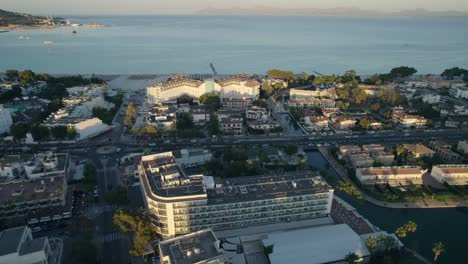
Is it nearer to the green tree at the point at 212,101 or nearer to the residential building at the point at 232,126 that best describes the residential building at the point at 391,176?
the residential building at the point at 232,126

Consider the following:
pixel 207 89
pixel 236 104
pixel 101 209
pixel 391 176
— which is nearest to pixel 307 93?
pixel 236 104

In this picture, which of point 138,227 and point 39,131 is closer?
point 138,227

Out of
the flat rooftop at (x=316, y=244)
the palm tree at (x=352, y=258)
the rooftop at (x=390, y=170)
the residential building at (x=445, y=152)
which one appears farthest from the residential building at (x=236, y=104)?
the palm tree at (x=352, y=258)

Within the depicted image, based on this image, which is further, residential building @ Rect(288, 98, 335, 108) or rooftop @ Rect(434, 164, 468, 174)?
residential building @ Rect(288, 98, 335, 108)

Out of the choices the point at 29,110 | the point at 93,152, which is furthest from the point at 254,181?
the point at 29,110

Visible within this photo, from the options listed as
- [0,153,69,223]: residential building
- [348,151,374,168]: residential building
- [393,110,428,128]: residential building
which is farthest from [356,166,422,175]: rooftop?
[0,153,69,223]: residential building

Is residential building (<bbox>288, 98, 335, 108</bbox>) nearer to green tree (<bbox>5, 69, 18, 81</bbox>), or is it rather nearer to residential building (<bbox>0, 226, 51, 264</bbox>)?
residential building (<bbox>0, 226, 51, 264</bbox>)

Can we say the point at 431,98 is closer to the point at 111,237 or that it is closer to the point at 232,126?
the point at 232,126
